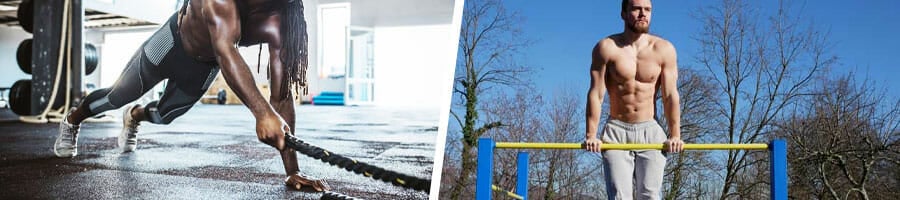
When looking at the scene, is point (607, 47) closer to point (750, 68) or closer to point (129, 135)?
point (750, 68)

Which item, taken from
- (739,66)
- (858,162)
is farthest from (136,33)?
(858,162)

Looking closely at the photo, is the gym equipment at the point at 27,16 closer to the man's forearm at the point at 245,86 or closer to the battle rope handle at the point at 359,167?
the man's forearm at the point at 245,86

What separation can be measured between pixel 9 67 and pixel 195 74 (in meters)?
0.88

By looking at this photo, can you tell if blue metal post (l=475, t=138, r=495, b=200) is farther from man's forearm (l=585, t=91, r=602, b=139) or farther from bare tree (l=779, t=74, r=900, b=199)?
bare tree (l=779, t=74, r=900, b=199)

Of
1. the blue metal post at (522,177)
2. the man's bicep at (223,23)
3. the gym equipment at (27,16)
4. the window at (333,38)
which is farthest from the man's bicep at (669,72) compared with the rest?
the gym equipment at (27,16)

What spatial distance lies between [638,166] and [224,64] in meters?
1.53

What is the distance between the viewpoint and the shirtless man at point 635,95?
265 cm

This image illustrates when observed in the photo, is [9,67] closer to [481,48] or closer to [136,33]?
[136,33]

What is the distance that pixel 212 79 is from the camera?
241 centimetres

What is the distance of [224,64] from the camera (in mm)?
2359

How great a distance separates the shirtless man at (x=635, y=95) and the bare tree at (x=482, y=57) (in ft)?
3.11

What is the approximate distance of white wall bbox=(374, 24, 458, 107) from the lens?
8.41 ft

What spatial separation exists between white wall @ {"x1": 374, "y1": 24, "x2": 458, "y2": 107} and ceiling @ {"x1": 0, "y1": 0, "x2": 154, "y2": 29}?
32.3 inches

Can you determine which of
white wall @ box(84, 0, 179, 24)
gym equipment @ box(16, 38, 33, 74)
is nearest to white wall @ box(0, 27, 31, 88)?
gym equipment @ box(16, 38, 33, 74)
